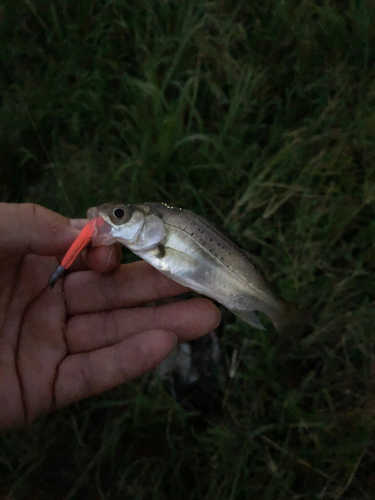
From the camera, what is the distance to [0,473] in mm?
2400

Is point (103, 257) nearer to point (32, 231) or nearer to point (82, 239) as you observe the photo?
point (82, 239)

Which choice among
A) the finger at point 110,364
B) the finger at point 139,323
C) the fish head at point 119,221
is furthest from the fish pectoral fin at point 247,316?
the fish head at point 119,221

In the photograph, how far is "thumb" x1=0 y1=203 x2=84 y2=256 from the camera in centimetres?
193

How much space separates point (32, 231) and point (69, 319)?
636 mm

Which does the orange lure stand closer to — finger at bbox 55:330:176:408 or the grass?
finger at bbox 55:330:176:408

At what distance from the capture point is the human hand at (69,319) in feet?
6.56

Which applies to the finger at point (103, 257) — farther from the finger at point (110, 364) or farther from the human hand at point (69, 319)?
the finger at point (110, 364)

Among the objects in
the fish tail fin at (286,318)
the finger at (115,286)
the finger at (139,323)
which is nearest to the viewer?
the fish tail fin at (286,318)

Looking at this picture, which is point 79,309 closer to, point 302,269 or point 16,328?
point 16,328

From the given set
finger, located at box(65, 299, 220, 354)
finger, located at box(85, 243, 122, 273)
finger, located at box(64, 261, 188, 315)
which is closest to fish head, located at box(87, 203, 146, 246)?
finger, located at box(85, 243, 122, 273)

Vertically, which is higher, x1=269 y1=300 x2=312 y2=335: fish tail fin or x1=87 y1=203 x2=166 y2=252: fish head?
x1=87 y1=203 x2=166 y2=252: fish head

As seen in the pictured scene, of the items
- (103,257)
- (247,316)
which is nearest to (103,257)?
(103,257)

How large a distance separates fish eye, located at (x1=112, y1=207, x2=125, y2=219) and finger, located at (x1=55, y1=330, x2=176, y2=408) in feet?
2.11

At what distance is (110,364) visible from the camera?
208 centimetres
